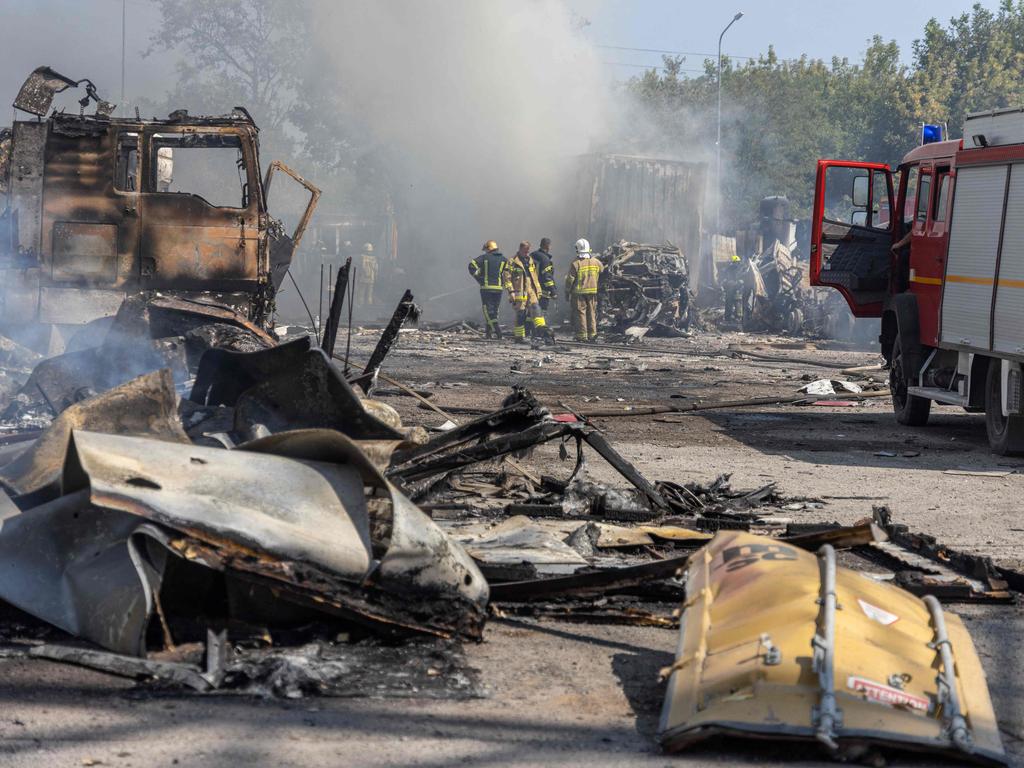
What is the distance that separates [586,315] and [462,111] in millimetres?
14628

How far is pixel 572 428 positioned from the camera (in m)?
6.62

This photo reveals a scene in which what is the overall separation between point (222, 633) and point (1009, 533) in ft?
15.7

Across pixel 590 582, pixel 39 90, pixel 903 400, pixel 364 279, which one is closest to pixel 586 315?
pixel 903 400

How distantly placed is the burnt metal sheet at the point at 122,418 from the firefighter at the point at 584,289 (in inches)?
675

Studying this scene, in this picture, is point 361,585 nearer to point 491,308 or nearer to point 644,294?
point 491,308

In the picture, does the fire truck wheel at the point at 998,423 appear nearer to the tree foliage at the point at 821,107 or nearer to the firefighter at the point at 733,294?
the firefighter at the point at 733,294

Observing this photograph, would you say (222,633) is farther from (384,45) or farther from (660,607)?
(384,45)

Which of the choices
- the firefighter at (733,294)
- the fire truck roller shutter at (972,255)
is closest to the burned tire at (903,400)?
the fire truck roller shutter at (972,255)

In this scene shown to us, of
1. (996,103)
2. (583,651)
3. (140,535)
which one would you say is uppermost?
(996,103)

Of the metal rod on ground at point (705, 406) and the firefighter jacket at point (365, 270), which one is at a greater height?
the firefighter jacket at point (365, 270)

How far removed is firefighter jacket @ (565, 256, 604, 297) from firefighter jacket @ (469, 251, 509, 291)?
1.27m

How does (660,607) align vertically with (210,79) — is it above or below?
below

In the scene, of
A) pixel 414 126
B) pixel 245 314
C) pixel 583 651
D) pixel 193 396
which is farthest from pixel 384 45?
pixel 583 651

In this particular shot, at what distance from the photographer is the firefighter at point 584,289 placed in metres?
22.5
